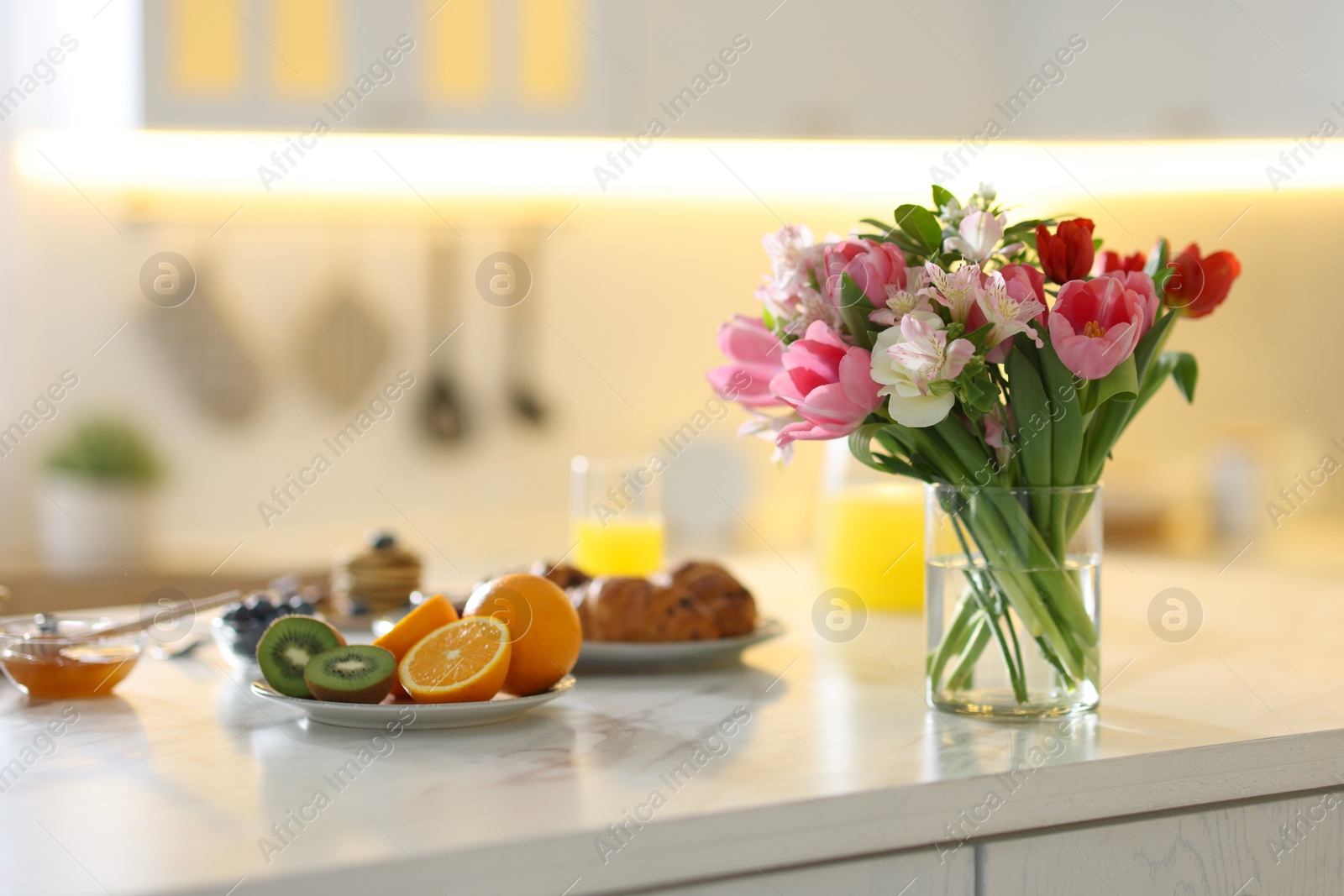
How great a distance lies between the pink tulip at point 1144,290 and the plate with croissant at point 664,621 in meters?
0.42

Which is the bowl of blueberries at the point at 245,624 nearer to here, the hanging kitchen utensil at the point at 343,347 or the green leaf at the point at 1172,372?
the green leaf at the point at 1172,372

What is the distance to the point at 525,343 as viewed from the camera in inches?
105

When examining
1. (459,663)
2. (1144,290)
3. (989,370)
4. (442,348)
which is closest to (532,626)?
(459,663)

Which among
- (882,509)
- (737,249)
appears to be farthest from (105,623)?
(737,249)

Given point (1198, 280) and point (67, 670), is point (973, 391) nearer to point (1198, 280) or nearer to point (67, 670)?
point (1198, 280)

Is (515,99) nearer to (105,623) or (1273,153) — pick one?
(1273,153)

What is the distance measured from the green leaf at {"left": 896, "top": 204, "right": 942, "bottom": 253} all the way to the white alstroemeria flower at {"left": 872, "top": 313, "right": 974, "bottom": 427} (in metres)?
0.09

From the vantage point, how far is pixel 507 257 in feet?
8.71

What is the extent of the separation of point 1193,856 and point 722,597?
43 centimetres

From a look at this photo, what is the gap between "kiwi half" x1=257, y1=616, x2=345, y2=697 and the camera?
2.72ft

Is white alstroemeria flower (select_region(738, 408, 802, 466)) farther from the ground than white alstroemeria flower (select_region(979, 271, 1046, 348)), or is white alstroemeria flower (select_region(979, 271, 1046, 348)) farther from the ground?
white alstroemeria flower (select_region(979, 271, 1046, 348))

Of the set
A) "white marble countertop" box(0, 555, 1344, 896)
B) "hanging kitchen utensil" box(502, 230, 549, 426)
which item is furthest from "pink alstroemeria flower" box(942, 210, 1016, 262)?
"hanging kitchen utensil" box(502, 230, 549, 426)

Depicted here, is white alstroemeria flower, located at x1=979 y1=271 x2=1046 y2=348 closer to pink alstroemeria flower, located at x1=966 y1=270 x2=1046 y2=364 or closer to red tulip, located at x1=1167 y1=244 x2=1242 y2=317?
pink alstroemeria flower, located at x1=966 y1=270 x2=1046 y2=364

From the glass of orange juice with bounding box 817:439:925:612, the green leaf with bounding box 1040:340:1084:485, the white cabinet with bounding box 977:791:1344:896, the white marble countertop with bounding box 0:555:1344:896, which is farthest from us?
the glass of orange juice with bounding box 817:439:925:612
